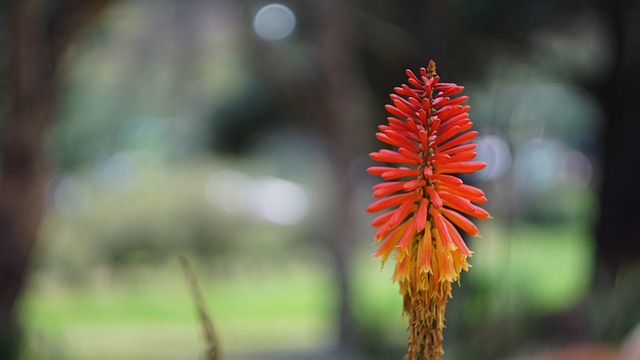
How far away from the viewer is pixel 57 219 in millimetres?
14367

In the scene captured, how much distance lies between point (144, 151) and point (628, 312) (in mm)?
16366

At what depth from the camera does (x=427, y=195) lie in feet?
3.26

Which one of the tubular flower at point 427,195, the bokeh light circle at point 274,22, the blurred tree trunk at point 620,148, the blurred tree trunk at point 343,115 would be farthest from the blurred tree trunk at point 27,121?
the tubular flower at point 427,195

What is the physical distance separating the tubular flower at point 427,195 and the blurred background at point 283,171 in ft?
13.0

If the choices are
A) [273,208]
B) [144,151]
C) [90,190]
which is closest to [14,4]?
[90,190]

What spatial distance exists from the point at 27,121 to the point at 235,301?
12800 millimetres

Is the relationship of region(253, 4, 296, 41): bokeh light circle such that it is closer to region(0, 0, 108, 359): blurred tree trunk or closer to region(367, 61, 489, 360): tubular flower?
region(0, 0, 108, 359): blurred tree trunk

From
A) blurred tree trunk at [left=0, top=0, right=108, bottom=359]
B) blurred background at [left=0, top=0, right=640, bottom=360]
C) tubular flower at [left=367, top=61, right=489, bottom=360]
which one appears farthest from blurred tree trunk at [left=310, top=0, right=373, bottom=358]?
tubular flower at [left=367, top=61, right=489, bottom=360]

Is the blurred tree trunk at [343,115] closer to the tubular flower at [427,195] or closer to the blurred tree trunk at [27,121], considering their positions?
the blurred tree trunk at [27,121]

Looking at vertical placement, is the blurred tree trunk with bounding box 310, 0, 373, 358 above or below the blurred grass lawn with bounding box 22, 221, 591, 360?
above

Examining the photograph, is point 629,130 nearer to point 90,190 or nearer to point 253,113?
point 253,113

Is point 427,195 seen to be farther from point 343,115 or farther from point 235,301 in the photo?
point 235,301

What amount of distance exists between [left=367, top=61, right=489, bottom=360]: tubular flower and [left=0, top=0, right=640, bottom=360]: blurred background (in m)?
3.95

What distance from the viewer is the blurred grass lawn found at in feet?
43.3
